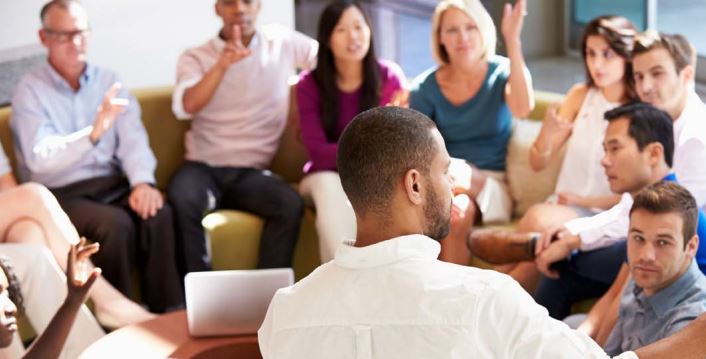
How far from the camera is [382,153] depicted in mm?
2432

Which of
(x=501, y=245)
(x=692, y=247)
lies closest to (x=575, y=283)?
(x=501, y=245)

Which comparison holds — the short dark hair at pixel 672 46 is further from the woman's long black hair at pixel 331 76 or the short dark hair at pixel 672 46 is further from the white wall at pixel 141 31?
the white wall at pixel 141 31

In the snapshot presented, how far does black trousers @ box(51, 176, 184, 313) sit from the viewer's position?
4.99 metres

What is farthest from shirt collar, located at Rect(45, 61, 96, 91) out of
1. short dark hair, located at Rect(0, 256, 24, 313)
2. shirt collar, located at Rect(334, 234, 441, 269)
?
shirt collar, located at Rect(334, 234, 441, 269)

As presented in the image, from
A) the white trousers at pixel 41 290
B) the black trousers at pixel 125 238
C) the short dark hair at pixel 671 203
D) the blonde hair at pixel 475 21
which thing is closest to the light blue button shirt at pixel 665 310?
the short dark hair at pixel 671 203

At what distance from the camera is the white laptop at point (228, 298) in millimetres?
3803

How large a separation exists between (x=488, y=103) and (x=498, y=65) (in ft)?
0.57

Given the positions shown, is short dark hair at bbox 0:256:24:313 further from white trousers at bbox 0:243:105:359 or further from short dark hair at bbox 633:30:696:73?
short dark hair at bbox 633:30:696:73

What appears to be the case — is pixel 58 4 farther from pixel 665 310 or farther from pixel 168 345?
pixel 665 310

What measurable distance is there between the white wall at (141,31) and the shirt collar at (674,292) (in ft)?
10.9

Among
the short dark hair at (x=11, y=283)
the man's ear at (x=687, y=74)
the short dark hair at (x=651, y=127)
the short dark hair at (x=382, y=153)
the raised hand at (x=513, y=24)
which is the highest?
the short dark hair at (x=382, y=153)

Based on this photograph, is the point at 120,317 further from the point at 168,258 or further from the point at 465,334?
the point at 465,334

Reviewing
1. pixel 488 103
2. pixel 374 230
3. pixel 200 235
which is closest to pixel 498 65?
pixel 488 103

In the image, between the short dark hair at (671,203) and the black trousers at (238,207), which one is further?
the black trousers at (238,207)
